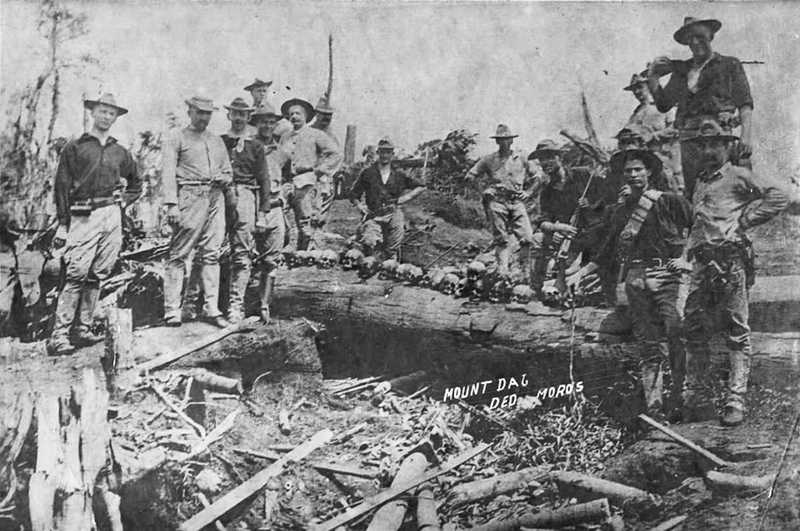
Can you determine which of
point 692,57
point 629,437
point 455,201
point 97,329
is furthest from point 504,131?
point 97,329

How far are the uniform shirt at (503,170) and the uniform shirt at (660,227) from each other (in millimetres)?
728

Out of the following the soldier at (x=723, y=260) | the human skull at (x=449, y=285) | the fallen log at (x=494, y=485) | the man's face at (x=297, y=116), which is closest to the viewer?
the fallen log at (x=494, y=485)

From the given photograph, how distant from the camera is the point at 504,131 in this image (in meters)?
6.65

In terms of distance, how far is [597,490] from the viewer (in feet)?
20.9

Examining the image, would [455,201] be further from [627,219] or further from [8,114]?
[8,114]

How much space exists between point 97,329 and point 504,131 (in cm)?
329

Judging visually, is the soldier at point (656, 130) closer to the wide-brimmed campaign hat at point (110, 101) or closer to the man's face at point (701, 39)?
the man's face at point (701, 39)

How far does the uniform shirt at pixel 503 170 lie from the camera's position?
21.9 ft

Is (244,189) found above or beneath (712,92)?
beneath

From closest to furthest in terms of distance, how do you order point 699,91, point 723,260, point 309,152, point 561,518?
1. point 561,518
2. point 723,260
3. point 699,91
4. point 309,152

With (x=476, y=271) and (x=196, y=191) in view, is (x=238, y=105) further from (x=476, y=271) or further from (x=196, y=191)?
(x=476, y=271)

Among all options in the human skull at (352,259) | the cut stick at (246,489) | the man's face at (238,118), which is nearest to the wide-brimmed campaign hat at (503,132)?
the human skull at (352,259)

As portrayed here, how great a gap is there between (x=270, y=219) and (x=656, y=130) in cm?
289

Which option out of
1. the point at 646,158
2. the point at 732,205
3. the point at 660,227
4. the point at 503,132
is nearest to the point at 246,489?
the point at 503,132
